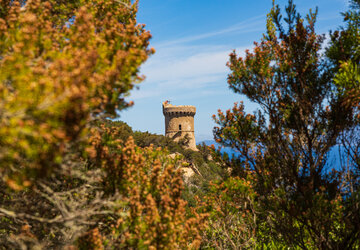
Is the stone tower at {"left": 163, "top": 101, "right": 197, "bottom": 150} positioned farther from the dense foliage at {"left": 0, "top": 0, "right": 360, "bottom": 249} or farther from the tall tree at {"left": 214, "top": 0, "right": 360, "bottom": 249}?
the tall tree at {"left": 214, "top": 0, "right": 360, "bottom": 249}

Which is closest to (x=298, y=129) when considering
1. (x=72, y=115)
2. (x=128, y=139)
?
(x=128, y=139)

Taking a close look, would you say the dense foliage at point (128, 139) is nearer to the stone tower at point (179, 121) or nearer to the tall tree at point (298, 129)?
the tall tree at point (298, 129)

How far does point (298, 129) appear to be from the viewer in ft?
24.6

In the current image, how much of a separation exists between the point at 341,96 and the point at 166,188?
4837 mm

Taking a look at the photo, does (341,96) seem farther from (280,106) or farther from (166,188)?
(166,188)

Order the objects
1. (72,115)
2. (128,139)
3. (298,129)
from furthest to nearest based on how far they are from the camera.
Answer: (298,129), (128,139), (72,115)

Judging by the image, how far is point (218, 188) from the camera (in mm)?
10094

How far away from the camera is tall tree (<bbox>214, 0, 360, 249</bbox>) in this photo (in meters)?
7.00

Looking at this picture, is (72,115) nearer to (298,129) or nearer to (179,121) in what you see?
(298,129)

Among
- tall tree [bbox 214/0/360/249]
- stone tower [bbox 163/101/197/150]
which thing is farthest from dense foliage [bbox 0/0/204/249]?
Result: stone tower [bbox 163/101/197/150]

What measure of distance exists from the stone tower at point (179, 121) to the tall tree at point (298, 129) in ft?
166

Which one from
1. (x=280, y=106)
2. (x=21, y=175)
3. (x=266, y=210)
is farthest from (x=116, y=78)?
(x=266, y=210)

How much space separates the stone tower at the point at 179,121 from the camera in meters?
→ 59.3

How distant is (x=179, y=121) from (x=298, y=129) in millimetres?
51924
